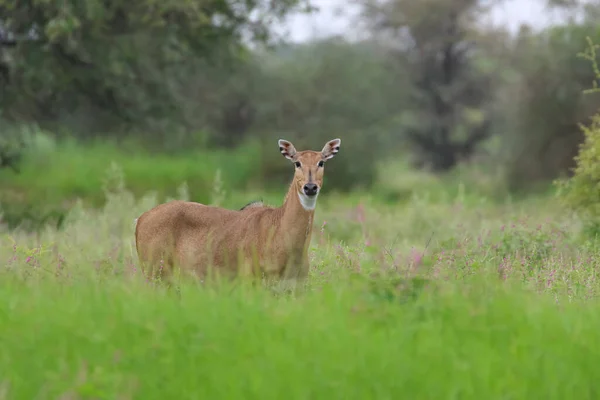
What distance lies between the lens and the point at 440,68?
1545 inches

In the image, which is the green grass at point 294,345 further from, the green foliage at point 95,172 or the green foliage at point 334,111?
A: the green foliage at point 334,111

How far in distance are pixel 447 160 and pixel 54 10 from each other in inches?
973

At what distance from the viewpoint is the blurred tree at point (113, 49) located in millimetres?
17906

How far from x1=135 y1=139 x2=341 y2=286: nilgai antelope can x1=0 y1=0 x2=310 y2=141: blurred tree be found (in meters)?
7.19

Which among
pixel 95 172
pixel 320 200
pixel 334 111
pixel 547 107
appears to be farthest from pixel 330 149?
pixel 334 111

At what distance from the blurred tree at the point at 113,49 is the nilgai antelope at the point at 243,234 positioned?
7194 millimetres

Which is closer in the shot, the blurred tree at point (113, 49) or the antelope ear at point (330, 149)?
the antelope ear at point (330, 149)

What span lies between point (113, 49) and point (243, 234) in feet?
33.1

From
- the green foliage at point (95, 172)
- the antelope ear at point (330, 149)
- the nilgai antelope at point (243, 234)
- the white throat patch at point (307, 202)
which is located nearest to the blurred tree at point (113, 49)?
the green foliage at point (95, 172)

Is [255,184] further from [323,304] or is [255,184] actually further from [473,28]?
[323,304]

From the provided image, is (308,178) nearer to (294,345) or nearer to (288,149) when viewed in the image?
(288,149)

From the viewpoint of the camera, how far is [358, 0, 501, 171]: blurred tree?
3809cm

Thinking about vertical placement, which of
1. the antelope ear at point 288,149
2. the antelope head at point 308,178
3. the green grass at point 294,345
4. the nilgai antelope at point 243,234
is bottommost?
the green grass at point 294,345

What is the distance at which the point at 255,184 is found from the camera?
2920 centimetres
